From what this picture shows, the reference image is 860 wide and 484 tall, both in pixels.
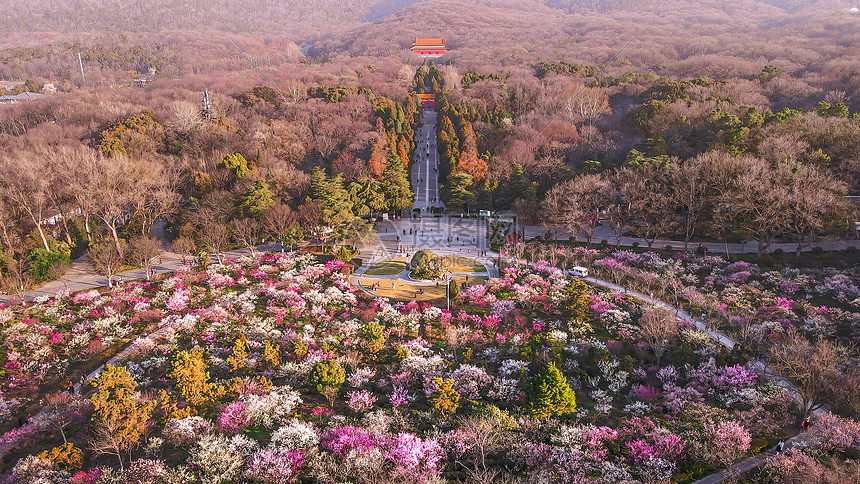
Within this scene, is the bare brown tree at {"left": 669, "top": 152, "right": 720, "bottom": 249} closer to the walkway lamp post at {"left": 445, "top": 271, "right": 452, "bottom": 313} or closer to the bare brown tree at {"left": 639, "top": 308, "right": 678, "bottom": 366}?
the bare brown tree at {"left": 639, "top": 308, "right": 678, "bottom": 366}

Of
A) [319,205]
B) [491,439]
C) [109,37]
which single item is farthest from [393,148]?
[109,37]

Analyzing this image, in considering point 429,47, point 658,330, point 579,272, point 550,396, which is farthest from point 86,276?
point 429,47

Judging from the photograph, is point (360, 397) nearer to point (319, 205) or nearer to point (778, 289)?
point (319, 205)

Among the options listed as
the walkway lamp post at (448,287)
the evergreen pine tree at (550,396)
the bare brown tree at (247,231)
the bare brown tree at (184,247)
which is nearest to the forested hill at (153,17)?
the bare brown tree at (247,231)

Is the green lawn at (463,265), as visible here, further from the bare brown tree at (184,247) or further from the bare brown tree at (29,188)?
the bare brown tree at (29,188)

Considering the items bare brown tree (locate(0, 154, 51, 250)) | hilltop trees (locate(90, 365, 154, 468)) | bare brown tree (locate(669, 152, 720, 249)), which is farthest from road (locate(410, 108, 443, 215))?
hilltop trees (locate(90, 365, 154, 468))
